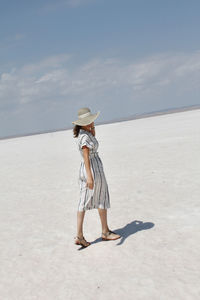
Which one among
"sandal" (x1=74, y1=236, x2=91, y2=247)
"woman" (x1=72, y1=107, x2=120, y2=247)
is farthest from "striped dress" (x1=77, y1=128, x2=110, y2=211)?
"sandal" (x1=74, y1=236, x2=91, y2=247)

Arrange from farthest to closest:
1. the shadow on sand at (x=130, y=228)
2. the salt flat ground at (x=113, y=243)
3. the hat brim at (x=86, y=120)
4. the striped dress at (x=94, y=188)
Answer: the shadow on sand at (x=130, y=228), the striped dress at (x=94, y=188), the hat brim at (x=86, y=120), the salt flat ground at (x=113, y=243)

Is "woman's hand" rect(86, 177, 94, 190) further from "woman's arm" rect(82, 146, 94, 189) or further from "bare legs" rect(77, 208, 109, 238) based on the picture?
"bare legs" rect(77, 208, 109, 238)

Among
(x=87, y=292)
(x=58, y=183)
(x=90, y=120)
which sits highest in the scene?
(x=90, y=120)

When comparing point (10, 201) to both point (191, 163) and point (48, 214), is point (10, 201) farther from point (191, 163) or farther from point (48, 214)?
point (191, 163)

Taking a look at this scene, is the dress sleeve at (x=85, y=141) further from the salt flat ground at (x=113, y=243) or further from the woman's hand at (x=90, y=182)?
the salt flat ground at (x=113, y=243)

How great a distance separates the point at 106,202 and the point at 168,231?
42.8 inches

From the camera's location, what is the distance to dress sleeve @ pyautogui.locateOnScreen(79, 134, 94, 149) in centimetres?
474

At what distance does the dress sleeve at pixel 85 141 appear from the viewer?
474cm

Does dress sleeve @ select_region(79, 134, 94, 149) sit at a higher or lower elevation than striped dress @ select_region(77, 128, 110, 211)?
higher

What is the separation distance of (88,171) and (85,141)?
1.34 feet

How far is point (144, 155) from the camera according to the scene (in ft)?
44.6

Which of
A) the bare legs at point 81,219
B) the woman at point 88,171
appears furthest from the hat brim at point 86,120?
the bare legs at point 81,219

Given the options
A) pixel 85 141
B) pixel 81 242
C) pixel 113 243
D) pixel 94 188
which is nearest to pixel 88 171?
pixel 94 188

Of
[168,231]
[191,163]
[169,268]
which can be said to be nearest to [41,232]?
[168,231]
